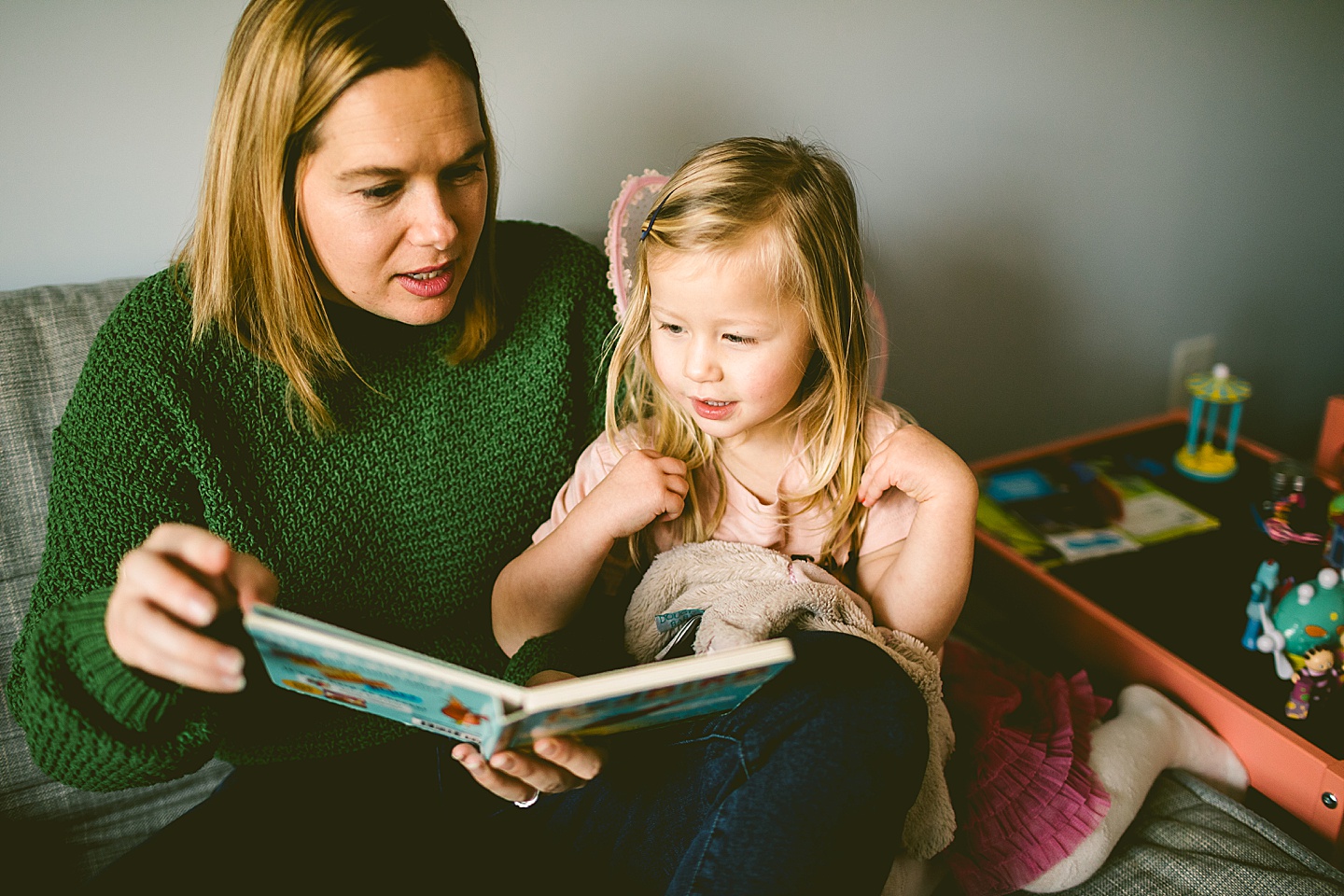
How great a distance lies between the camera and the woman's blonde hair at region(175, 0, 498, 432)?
31.5 inches

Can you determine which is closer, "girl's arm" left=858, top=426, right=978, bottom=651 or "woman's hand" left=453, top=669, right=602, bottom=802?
"woman's hand" left=453, top=669, right=602, bottom=802

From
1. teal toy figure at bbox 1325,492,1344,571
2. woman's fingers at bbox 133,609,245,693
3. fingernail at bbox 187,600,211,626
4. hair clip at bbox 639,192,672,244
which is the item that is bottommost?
teal toy figure at bbox 1325,492,1344,571

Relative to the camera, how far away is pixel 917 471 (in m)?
0.94

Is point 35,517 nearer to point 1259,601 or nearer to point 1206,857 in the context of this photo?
point 1206,857

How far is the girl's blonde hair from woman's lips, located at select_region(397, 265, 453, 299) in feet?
0.68

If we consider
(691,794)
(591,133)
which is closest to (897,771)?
(691,794)

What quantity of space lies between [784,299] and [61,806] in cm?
95

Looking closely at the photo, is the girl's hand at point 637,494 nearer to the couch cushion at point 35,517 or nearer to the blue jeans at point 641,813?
the blue jeans at point 641,813

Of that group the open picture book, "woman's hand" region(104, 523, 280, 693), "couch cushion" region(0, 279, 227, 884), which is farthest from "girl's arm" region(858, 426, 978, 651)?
"couch cushion" region(0, 279, 227, 884)


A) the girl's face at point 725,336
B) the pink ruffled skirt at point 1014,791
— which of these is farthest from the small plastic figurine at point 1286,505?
the girl's face at point 725,336

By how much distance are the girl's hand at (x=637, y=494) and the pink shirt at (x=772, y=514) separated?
0.10 m

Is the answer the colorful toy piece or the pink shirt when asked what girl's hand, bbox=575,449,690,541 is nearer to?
the pink shirt

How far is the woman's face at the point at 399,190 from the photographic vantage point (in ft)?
2.66

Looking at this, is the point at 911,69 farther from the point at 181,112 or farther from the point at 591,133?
the point at 181,112
